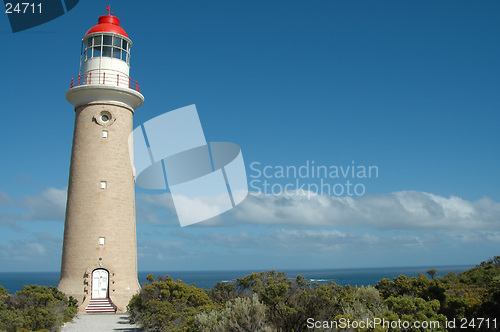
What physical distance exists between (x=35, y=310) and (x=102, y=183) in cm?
725

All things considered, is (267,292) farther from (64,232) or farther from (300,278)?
(64,232)

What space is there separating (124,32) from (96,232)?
33.0 ft

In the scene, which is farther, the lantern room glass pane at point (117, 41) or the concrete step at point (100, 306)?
the lantern room glass pane at point (117, 41)

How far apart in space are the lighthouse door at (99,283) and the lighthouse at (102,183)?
0.15 feet

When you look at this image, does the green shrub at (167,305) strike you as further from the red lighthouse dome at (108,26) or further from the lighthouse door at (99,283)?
the red lighthouse dome at (108,26)

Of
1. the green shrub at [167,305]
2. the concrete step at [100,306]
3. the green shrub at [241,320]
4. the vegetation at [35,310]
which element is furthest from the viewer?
the concrete step at [100,306]

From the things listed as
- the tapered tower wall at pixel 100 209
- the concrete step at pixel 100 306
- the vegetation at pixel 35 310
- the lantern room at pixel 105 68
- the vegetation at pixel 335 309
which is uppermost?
the lantern room at pixel 105 68

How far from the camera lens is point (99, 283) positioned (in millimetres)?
22078

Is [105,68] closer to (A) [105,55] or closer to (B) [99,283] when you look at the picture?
(A) [105,55]

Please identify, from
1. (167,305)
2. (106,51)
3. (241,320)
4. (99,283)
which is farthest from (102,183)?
(241,320)

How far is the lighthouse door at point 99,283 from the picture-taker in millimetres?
22031

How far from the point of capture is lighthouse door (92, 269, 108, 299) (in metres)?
22.0

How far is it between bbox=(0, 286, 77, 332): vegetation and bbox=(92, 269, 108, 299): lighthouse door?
1025mm

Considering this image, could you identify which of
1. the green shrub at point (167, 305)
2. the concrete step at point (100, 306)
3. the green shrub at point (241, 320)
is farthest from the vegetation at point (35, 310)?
the green shrub at point (241, 320)
